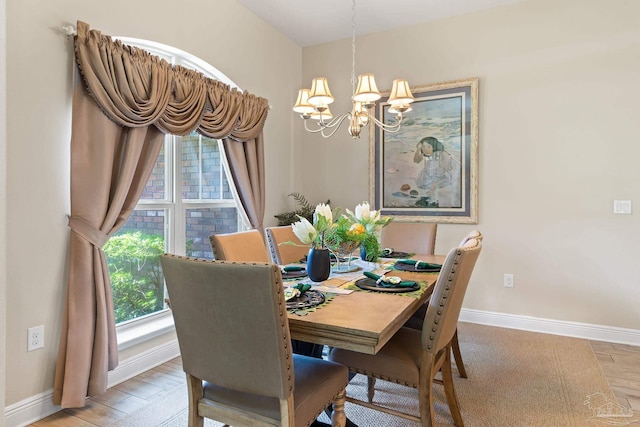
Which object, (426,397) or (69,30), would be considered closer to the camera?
(426,397)

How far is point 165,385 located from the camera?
2.43 m

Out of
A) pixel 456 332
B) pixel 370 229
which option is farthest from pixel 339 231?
pixel 456 332

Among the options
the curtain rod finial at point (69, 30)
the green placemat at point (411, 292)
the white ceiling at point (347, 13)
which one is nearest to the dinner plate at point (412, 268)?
the green placemat at point (411, 292)

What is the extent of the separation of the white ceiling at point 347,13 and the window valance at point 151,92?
973 millimetres

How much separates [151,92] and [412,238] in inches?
84.7

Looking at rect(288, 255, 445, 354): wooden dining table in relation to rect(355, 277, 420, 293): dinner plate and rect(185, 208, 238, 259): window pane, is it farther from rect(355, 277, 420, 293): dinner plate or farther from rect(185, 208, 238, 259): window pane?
rect(185, 208, 238, 259): window pane

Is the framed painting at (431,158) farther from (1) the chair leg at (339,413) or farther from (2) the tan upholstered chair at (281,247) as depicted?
(1) the chair leg at (339,413)

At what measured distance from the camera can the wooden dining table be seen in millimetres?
1279

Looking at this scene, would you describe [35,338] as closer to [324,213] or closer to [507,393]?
[324,213]

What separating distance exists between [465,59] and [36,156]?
3.44 meters

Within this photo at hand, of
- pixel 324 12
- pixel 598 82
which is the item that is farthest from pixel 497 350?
pixel 324 12

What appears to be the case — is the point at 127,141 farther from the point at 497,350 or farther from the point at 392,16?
the point at 497,350

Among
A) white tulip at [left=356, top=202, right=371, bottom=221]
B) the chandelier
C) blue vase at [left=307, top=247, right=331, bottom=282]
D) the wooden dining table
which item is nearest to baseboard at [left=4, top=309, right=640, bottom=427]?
blue vase at [left=307, top=247, right=331, bottom=282]

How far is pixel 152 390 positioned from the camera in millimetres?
2363
